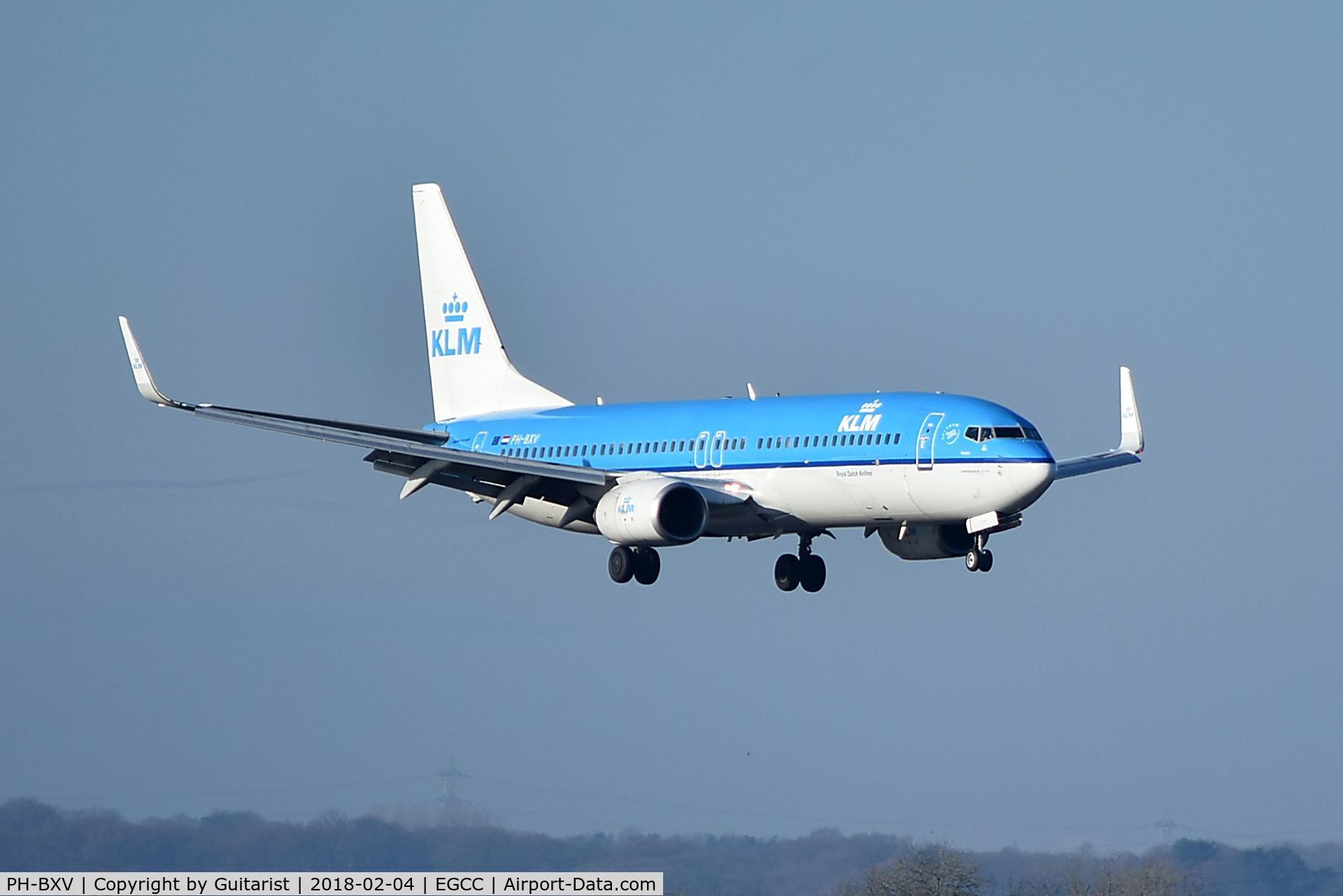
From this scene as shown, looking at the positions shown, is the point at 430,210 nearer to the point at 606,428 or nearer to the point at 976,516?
the point at 606,428

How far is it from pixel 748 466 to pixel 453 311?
1884cm

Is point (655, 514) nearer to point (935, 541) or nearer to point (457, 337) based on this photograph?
point (935, 541)

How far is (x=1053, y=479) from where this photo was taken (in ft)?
254

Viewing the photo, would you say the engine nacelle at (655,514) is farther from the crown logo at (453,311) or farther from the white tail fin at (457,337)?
the crown logo at (453,311)

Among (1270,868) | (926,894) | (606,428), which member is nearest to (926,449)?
(606,428)

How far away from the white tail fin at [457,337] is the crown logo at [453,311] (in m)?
0.02

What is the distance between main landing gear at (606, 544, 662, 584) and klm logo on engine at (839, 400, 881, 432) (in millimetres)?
8226

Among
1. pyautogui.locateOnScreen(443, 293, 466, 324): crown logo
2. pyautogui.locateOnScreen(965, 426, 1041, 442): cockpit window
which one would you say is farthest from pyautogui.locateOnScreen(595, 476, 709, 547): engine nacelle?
pyautogui.locateOnScreen(443, 293, 466, 324): crown logo

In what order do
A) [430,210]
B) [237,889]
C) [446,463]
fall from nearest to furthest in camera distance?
[237,889] → [446,463] → [430,210]

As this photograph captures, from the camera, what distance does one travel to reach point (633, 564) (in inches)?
3322

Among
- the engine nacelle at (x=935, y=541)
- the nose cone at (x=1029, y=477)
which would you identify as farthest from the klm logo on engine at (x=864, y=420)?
the nose cone at (x=1029, y=477)

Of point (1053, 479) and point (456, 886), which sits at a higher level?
point (1053, 479)

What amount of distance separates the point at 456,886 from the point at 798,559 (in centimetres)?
1710

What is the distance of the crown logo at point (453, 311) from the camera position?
96.6 metres
